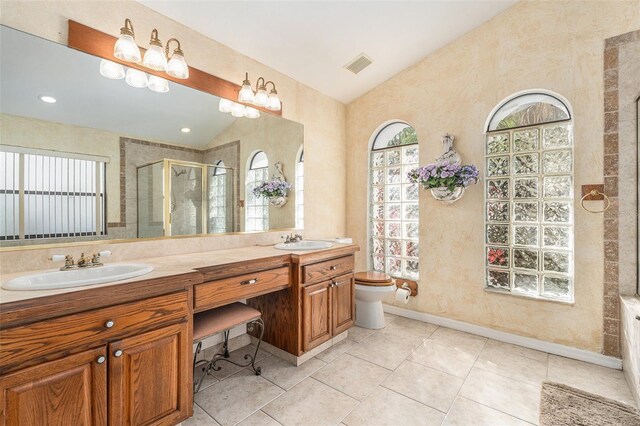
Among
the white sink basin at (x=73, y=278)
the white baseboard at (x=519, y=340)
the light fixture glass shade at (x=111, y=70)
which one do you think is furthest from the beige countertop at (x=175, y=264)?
the white baseboard at (x=519, y=340)

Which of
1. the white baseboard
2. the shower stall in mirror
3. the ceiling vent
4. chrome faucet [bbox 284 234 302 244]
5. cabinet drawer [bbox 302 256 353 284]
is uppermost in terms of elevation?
the ceiling vent

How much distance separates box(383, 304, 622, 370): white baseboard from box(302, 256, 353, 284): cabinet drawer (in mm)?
1089

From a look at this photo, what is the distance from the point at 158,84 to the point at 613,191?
3.35m

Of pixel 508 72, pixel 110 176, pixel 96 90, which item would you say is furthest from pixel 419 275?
pixel 96 90

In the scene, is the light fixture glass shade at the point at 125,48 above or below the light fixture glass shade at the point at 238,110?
above

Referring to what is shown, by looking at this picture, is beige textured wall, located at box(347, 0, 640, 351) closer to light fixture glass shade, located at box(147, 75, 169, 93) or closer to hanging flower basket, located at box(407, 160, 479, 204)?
hanging flower basket, located at box(407, 160, 479, 204)

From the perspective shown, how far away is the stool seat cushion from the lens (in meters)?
1.66

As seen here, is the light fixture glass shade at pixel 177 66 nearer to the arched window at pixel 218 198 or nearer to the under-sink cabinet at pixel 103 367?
the arched window at pixel 218 198

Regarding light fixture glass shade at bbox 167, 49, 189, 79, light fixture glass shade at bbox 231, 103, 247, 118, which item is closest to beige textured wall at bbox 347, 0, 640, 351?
light fixture glass shade at bbox 231, 103, 247, 118

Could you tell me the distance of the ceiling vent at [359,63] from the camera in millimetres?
2761

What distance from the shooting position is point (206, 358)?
228cm

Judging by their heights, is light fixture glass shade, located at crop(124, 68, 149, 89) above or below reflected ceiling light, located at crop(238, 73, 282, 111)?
below

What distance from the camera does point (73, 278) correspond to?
4.71 feet

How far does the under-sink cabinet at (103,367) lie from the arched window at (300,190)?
5.34 feet
